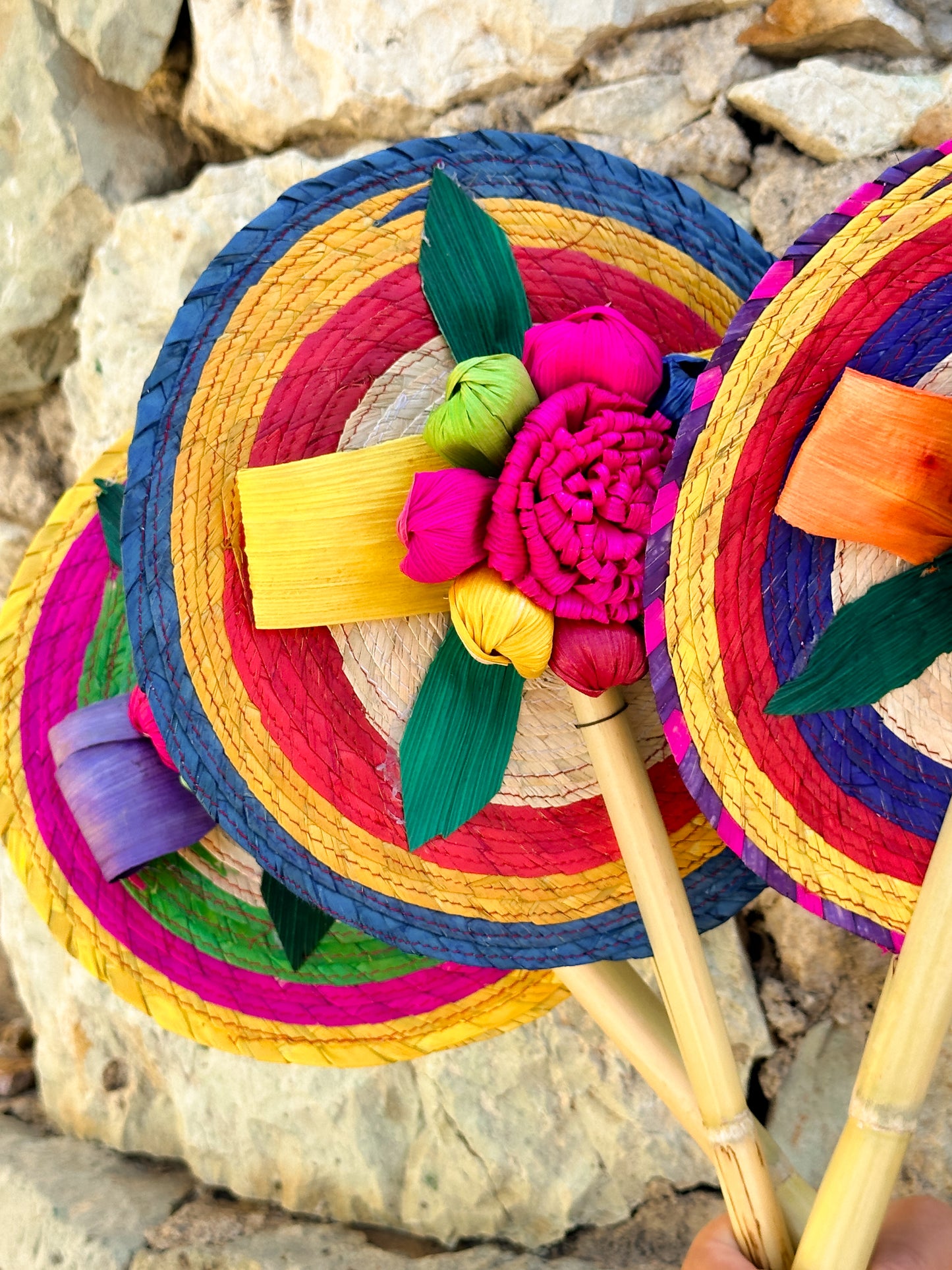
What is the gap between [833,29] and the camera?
2.65ft

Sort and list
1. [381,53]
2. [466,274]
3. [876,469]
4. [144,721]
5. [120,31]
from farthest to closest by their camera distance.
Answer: [120,31] < [381,53] < [144,721] < [466,274] < [876,469]

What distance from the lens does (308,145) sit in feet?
3.30

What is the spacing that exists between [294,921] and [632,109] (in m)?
0.72

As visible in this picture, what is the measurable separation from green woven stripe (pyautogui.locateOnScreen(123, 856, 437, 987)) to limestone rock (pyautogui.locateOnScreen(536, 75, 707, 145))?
700mm

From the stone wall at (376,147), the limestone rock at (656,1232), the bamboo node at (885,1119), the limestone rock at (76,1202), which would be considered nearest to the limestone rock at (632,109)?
the stone wall at (376,147)

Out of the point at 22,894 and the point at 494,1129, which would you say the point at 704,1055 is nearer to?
the point at 494,1129

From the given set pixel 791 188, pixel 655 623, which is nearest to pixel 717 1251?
pixel 655 623

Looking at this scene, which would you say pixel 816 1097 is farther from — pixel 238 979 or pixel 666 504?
pixel 666 504

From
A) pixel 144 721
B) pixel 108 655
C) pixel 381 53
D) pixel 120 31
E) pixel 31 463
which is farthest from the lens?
pixel 31 463

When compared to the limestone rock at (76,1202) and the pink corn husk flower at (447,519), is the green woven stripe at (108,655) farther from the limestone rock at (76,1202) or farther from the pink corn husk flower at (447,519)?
the limestone rock at (76,1202)

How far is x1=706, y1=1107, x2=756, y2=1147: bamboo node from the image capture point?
0.55 m

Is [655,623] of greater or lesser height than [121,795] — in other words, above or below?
above

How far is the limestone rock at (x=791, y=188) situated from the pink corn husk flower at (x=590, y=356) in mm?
398

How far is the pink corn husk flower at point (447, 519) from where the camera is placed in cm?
49
